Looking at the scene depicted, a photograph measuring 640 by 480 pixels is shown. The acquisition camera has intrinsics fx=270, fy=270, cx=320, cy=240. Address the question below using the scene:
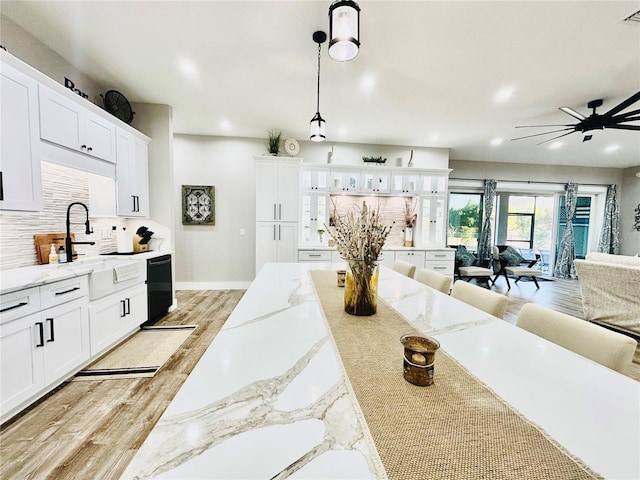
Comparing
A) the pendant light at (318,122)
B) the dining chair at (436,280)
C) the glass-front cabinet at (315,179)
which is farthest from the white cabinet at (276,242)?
the dining chair at (436,280)

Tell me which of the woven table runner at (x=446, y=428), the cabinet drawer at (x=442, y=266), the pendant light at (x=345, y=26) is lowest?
the cabinet drawer at (x=442, y=266)

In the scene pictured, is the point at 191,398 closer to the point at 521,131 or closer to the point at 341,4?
the point at 341,4

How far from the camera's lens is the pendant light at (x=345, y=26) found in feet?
4.71

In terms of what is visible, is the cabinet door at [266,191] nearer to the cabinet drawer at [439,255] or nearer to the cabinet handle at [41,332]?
Answer: the cabinet drawer at [439,255]

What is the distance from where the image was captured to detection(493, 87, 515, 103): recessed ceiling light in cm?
323

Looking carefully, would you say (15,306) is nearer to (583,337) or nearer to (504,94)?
(583,337)

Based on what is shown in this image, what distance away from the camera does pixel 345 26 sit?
1438mm

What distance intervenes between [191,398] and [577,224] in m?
10.3

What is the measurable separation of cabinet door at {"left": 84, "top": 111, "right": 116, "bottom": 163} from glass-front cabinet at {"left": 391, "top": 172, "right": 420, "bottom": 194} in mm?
4374

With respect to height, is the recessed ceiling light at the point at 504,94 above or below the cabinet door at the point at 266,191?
above

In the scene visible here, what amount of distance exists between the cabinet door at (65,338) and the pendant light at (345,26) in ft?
8.69

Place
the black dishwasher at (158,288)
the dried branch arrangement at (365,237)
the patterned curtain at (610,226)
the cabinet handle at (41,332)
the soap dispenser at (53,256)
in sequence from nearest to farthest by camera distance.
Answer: the dried branch arrangement at (365,237), the cabinet handle at (41,332), the soap dispenser at (53,256), the black dishwasher at (158,288), the patterned curtain at (610,226)

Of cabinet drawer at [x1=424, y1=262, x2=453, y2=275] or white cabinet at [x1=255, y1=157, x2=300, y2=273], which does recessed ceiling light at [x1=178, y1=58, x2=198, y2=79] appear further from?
cabinet drawer at [x1=424, y1=262, x2=453, y2=275]

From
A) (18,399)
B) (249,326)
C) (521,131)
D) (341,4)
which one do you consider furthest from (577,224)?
(18,399)
